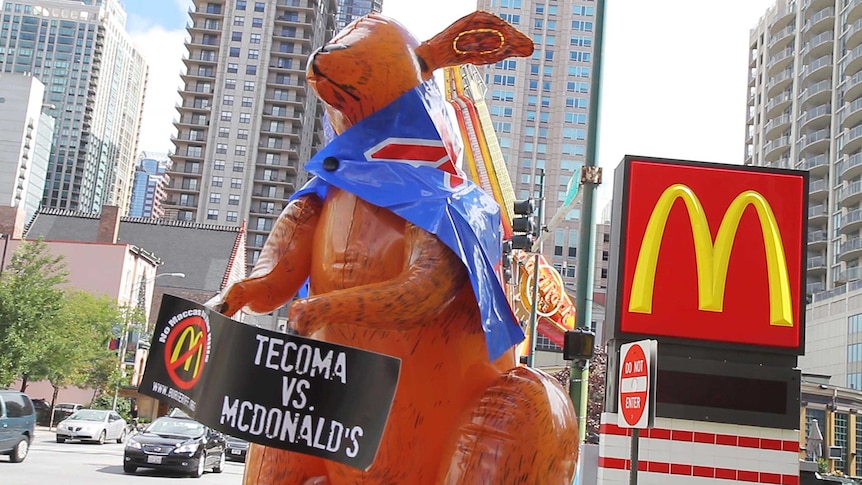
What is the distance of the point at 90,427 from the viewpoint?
2195 centimetres

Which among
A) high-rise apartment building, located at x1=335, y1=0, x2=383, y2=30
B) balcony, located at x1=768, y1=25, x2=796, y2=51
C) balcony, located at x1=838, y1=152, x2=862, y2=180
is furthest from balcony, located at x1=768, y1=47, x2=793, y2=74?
high-rise apartment building, located at x1=335, y1=0, x2=383, y2=30

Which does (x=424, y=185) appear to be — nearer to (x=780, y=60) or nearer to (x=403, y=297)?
(x=403, y=297)

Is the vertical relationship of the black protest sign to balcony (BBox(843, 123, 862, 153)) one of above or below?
below

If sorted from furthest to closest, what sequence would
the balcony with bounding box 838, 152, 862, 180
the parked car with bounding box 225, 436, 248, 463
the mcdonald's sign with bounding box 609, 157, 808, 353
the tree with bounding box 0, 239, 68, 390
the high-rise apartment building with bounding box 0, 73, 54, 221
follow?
1. the high-rise apartment building with bounding box 0, 73, 54, 221
2. the balcony with bounding box 838, 152, 862, 180
3. the tree with bounding box 0, 239, 68, 390
4. the parked car with bounding box 225, 436, 248, 463
5. the mcdonald's sign with bounding box 609, 157, 808, 353

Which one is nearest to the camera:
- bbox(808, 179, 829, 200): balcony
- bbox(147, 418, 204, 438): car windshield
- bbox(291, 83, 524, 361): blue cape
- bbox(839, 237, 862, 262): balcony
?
bbox(291, 83, 524, 361): blue cape

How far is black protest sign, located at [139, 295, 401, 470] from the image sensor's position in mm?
2098

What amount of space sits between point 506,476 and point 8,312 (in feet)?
80.9

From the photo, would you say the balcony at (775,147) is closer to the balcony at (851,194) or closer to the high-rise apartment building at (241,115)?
the balcony at (851,194)

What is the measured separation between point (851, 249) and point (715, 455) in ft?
148

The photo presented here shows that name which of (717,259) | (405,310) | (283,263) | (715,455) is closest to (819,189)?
(717,259)

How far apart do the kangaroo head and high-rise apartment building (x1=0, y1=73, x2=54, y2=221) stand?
110307mm

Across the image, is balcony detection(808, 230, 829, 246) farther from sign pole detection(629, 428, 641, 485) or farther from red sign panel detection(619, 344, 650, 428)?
sign pole detection(629, 428, 641, 485)

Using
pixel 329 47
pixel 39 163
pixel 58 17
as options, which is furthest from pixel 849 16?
pixel 58 17

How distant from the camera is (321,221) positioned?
2.68 metres
